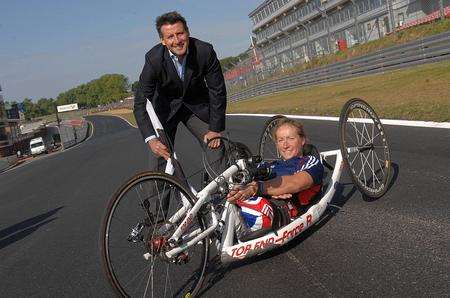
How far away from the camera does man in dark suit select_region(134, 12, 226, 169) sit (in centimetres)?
412

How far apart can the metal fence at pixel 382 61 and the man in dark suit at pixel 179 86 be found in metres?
16.3

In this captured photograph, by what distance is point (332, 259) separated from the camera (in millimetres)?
3863

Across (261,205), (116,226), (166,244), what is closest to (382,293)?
(261,205)

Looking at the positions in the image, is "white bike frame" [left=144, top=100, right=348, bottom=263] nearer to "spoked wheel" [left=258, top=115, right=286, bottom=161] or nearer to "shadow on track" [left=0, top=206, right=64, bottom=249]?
"spoked wheel" [left=258, top=115, right=286, bottom=161]

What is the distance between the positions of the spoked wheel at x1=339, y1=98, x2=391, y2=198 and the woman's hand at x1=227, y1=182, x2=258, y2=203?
4.13ft

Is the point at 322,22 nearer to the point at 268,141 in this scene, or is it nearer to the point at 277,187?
the point at 268,141

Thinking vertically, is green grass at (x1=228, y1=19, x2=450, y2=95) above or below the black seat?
above

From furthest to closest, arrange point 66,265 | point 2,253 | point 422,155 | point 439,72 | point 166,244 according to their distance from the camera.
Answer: point 439,72 < point 422,155 < point 2,253 < point 66,265 < point 166,244

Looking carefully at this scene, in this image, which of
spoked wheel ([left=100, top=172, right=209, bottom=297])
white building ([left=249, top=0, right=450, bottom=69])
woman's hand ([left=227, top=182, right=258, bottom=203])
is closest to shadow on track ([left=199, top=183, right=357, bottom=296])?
spoked wheel ([left=100, top=172, right=209, bottom=297])

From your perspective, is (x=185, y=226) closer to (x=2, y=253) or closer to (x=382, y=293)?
(x=382, y=293)

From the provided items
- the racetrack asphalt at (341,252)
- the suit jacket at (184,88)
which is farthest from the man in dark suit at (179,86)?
the racetrack asphalt at (341,252)

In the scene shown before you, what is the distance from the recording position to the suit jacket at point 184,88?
4246 millimetres

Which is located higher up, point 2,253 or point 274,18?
point 274,18

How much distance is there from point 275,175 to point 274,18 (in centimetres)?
6912
